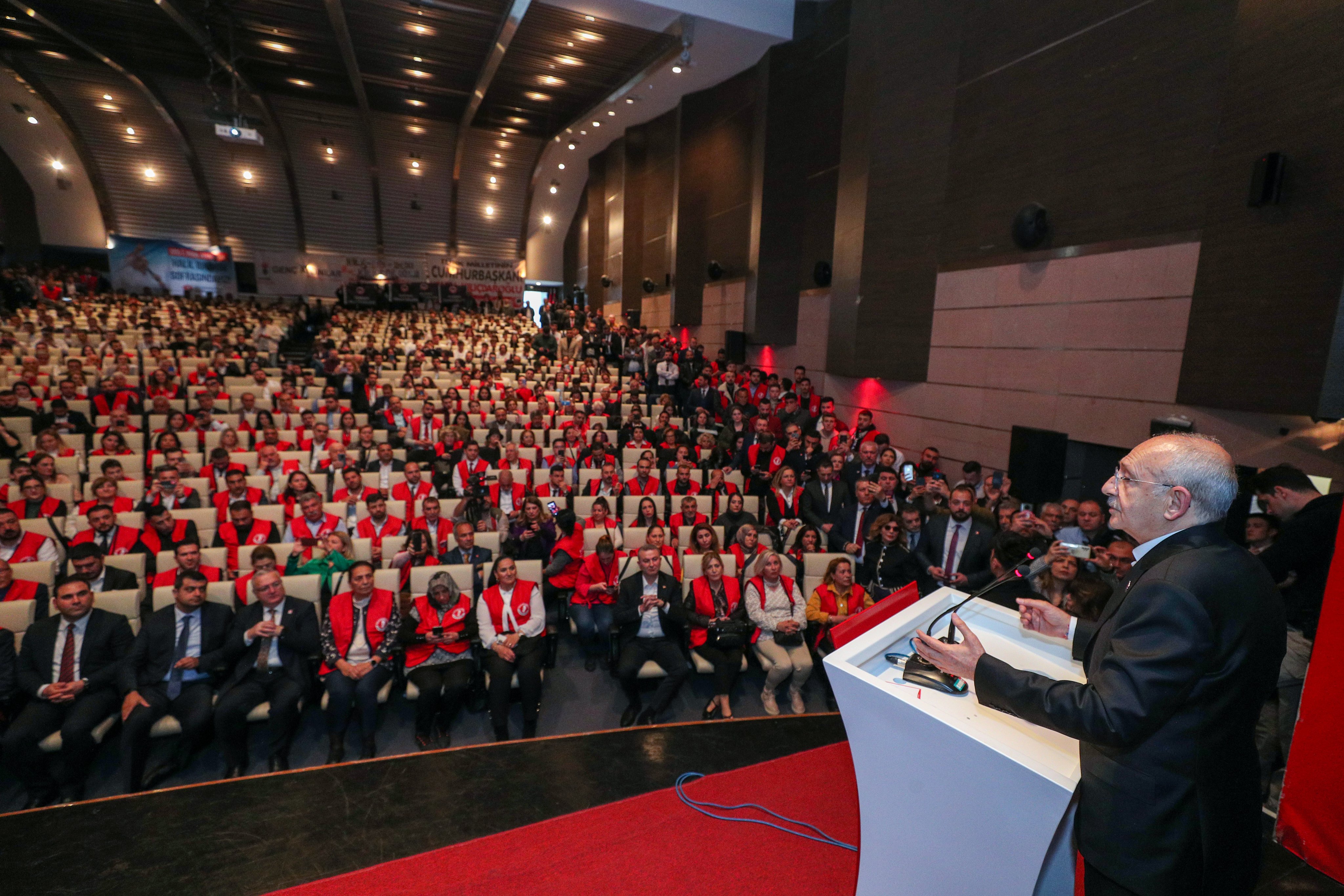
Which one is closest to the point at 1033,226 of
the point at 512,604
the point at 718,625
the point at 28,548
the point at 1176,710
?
the point at 718,625

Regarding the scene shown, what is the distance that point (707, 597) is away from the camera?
434 cm

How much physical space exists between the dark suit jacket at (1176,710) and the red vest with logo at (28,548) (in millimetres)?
6153

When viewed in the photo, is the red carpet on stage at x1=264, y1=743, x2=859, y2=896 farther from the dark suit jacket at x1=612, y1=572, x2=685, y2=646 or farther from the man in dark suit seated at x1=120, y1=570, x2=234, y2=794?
the man in dark suit seated at x1=120, y1=570, x2=234, y2=794

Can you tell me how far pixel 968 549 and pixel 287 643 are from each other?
4672 millimetres

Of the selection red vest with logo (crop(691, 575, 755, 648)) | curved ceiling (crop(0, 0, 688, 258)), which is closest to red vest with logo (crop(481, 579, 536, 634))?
red vest with logo (crop(691, 575, 755, 648))

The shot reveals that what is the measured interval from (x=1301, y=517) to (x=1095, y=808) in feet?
8.11

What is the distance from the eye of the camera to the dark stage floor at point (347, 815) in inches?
86.5

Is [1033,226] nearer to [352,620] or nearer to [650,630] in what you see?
[650,630]

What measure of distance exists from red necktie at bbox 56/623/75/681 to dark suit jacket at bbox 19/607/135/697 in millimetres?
28

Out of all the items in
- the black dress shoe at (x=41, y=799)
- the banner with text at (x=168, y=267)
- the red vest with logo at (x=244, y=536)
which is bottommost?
the black dress shoe at (x=41, y=799)

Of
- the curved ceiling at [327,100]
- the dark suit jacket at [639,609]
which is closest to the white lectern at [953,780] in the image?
the dark suit jacket at [639,609]

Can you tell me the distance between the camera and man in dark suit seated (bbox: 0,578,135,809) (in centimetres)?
307

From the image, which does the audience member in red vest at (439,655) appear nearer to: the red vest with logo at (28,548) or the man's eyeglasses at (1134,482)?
the red vest with logo at (28,548)

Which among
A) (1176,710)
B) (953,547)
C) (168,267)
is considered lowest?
(953,547)
